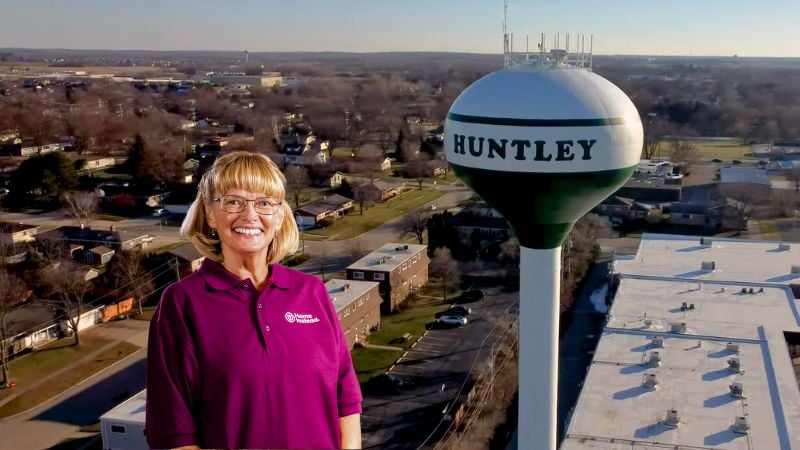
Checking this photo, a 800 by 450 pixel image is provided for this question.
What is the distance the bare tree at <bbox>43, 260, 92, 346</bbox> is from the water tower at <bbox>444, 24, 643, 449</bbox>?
12076 millimetres

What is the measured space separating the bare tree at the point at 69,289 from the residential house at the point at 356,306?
241 inches

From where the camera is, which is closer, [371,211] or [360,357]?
[360,357]

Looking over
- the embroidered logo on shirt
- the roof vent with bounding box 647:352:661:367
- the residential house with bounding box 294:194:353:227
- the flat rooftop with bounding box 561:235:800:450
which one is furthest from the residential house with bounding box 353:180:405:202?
the embroidered logo on shirt

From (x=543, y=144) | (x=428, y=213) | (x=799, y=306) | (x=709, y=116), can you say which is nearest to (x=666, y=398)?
(x=543, y=144)

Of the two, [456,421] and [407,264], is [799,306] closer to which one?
[456,421]

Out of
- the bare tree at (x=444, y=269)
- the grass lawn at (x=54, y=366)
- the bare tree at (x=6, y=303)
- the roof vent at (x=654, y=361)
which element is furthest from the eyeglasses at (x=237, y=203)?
the bare tree at (x=444, y=269)

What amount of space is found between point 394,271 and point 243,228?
17617mm

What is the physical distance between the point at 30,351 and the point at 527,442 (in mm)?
12431

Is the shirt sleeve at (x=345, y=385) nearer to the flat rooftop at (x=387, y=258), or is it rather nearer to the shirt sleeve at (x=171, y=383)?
the shirt sleeve at (x=171, y=383)

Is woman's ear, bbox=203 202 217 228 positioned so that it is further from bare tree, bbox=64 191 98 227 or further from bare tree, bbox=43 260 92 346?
bare tree, bbox=64 191 98 227

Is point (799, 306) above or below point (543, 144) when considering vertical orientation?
below

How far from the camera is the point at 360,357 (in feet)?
56.3

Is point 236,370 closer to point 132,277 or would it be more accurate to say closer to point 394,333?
point 394,333

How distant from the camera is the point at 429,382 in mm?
15617
